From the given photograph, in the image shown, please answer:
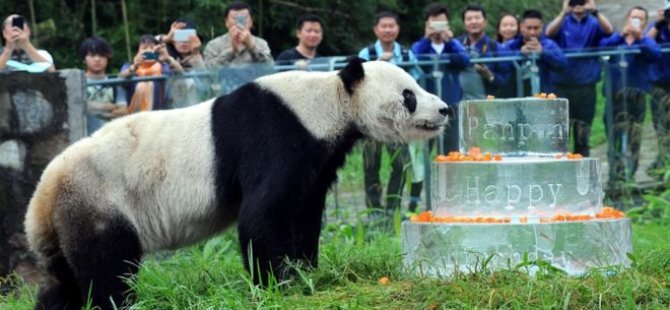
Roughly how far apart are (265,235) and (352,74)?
Result: 3.53 feet

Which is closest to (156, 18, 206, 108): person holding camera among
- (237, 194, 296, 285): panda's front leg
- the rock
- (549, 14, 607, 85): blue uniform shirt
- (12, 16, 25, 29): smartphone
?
(12, 16, 25, 29): smartphone

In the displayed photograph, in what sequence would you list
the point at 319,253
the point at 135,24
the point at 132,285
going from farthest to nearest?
the point at 135,24
the point at 319,253
the point at 132,285

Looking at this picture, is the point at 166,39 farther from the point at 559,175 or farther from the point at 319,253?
the point at 559,175

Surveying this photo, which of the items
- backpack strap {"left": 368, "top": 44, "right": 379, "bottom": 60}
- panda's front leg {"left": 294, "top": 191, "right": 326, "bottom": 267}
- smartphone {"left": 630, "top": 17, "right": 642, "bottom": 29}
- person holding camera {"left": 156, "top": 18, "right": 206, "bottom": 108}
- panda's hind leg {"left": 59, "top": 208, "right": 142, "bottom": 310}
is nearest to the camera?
panda's hind leg {"left": 59, "top": 208, "right": 142, "bottom": 310}

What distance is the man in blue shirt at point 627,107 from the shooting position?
35.3 feet

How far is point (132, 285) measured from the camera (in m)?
6.55

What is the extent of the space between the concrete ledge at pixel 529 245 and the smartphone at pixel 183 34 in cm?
403

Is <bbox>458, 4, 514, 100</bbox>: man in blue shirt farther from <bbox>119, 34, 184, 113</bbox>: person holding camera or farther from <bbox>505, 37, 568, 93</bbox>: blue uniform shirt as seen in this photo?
<bbox>119, 34, 184, 113</bbox>: person holding camera

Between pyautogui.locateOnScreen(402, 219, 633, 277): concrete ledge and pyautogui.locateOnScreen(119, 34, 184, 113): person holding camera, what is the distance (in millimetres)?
3297

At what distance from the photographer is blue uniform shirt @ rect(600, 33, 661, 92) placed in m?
10.8

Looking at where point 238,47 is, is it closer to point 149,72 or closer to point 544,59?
point 149,72

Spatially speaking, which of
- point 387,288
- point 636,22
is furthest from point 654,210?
point 387,288

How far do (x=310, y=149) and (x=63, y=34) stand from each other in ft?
34.3

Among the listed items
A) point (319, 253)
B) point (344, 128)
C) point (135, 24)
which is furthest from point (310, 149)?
point (135, 24)
